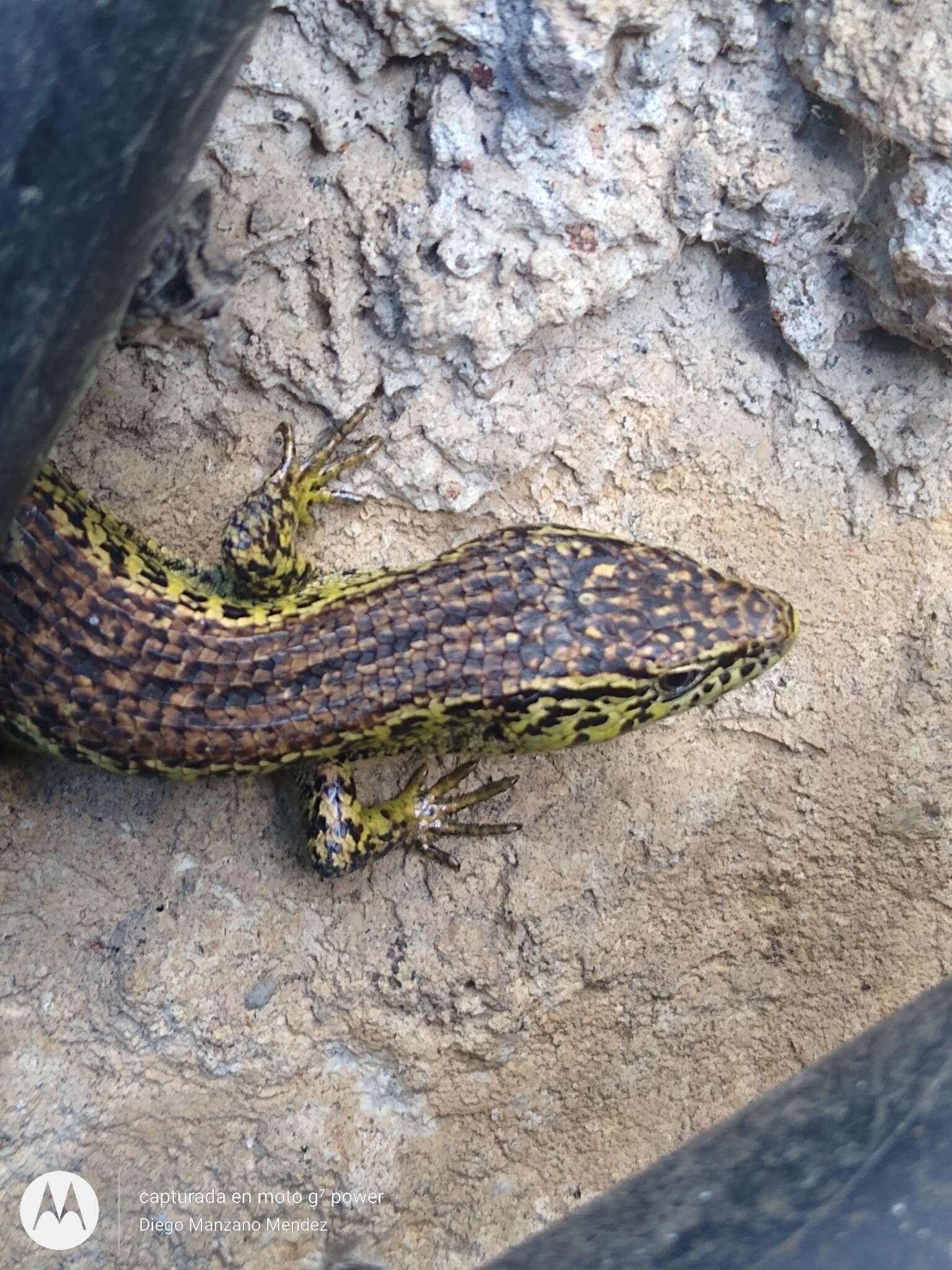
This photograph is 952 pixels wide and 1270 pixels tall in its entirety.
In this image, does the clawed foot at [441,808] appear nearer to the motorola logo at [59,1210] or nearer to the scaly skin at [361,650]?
the scaly skin at [361,650]

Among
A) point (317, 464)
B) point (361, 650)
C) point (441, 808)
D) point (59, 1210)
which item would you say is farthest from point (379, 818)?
point (59, 1210)

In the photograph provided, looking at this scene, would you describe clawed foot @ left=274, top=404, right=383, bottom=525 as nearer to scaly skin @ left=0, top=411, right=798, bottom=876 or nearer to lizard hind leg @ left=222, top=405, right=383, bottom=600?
lizard hind leg @ left=222, top=405, right=383, bottom=600

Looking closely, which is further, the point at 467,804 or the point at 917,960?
the point at 917,960

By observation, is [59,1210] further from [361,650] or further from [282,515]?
Result: [282,515]

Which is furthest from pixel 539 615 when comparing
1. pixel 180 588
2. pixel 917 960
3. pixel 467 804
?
pixel 917 960

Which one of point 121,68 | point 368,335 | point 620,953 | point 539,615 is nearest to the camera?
point 121,68

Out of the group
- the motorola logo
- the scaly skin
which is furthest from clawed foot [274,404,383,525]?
the motorola logo

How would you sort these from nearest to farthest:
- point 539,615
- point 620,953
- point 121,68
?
point 121,68 → point 539,615 → point 620,953

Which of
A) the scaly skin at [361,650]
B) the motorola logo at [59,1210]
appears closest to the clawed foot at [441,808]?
the scaly skin at [361,650]

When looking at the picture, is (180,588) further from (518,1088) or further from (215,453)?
(518,1088)
